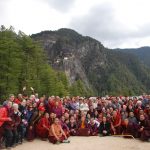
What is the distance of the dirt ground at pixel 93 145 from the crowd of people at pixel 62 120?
0.43 meters

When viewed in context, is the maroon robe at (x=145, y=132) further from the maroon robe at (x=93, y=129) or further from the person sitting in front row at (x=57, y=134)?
the person sitting in front row at (x=57, y=134)

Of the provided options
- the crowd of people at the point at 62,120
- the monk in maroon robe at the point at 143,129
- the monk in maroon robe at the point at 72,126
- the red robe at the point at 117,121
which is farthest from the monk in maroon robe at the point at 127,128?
the monk in maroon robe at the point at 72,126

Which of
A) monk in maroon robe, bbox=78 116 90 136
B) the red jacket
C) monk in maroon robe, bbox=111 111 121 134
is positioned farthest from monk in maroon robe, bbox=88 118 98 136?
the red jacket

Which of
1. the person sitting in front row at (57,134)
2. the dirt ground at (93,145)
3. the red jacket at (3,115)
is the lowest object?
the dirt ground at (93,145)

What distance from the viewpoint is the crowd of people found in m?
15.7

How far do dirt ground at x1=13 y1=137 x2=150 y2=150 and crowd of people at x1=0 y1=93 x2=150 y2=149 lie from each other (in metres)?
0.43

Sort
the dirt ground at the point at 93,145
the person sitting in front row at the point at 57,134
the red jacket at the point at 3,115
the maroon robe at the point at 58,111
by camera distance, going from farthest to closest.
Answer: the maroon robe at the point at 58,111
the person sitting in front row at the point at 57,134
the dirt ground at the point at 93,145
the red jacket at the point at 3,115

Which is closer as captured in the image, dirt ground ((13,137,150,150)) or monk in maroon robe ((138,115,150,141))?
dirt ground ((13,137,150,150))

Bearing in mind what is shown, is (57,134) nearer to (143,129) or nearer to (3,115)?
(3,115)

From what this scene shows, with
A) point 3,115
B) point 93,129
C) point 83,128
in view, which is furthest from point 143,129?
point 3,115

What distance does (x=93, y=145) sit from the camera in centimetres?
1656

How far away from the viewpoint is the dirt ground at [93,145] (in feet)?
52.5

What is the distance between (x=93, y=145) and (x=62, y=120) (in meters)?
2.77

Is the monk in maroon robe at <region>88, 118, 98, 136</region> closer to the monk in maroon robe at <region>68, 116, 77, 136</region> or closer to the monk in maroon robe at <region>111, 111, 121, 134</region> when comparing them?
the monk in maroon robe at <region>68, 116, 77, 136</region>
